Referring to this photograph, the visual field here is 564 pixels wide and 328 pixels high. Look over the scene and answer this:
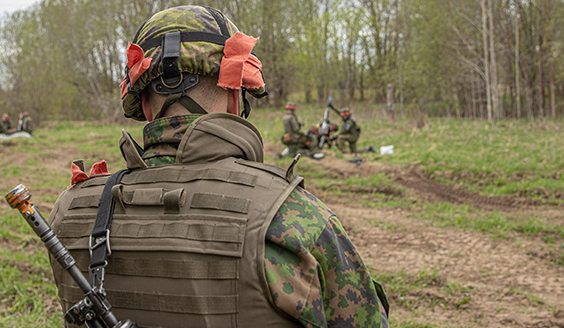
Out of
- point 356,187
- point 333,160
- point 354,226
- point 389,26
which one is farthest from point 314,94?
point 354,226

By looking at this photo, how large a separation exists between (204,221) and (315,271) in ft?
1.10

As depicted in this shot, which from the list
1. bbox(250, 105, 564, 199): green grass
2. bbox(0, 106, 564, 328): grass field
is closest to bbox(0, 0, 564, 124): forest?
bbox(250, 105, 564, 199): green grass

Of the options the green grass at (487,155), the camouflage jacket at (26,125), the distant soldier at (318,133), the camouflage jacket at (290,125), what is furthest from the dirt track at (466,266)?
the camouflage jacket at (26,125)

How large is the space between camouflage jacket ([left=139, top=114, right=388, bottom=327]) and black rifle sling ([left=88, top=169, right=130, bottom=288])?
0.63 ft

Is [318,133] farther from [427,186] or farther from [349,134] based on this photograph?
[427,186]

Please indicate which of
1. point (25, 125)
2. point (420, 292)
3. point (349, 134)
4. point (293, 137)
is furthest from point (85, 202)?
point (25, 125)

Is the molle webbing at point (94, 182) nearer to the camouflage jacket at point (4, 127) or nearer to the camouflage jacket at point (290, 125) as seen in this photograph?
the camouflage jacket at point (290, 125)

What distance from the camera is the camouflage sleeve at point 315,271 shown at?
1.07m

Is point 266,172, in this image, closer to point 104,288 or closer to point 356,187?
point 104,288

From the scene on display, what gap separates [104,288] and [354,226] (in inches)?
206

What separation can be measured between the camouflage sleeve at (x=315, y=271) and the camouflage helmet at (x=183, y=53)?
487 mm

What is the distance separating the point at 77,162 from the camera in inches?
59.5

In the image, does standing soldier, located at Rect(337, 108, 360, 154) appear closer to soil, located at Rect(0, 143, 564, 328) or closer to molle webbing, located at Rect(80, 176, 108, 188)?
soil, located at Rect(0, 143, 564, 328)

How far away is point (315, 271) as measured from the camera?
1.10m
